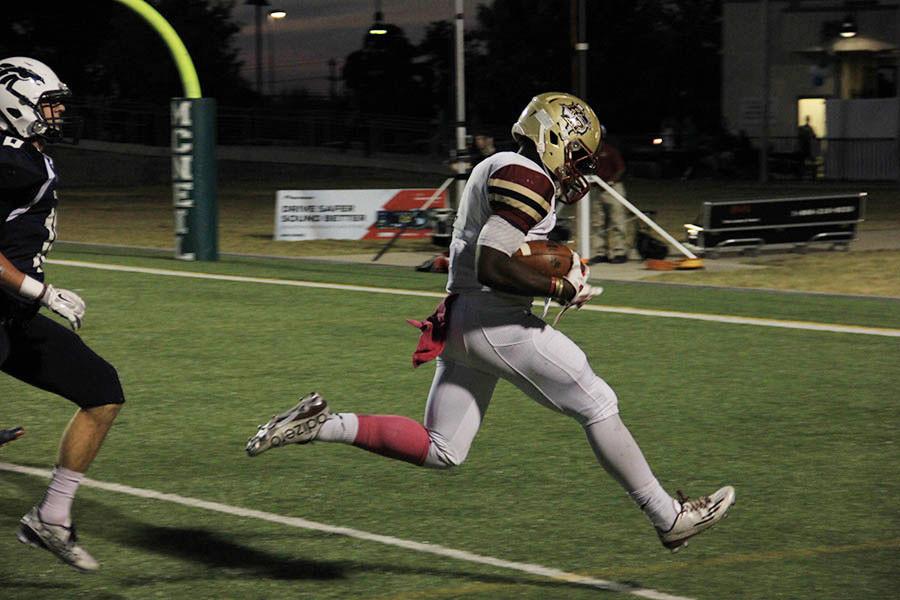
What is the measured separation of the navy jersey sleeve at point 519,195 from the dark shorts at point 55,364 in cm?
157

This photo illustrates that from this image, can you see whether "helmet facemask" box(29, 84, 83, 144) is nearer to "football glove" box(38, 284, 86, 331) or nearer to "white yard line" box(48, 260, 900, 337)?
"football glove" box(38, 284, 86, 331)

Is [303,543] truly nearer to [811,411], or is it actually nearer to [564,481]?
[564,481]

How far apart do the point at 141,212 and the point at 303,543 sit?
954 inches

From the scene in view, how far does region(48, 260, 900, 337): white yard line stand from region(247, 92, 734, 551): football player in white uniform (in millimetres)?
7266

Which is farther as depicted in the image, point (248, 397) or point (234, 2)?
point (234, 2)

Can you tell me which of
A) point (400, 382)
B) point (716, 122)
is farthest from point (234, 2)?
point (400, 382)

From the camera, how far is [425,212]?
2034 centimetres

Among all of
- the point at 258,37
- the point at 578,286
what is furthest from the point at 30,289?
the point at 258,37

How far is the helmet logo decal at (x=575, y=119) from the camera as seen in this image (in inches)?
204

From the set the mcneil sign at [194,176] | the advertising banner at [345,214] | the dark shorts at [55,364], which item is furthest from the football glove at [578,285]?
the advertising banner at [345,214]

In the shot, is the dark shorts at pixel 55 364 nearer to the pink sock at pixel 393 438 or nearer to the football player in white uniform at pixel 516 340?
the football player in white uniform at pixel 516 340

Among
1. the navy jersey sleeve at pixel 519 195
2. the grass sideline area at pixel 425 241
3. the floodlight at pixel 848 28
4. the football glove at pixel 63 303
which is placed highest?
the floodlight at pixel 848 28

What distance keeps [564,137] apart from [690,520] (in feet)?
4.76

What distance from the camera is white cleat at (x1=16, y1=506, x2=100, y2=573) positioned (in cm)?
513
